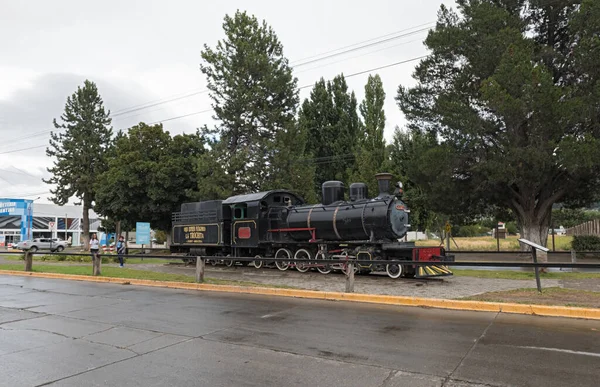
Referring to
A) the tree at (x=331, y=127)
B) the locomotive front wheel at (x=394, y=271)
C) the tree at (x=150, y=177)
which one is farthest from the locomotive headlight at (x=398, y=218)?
the tree at (x=331, y=127)

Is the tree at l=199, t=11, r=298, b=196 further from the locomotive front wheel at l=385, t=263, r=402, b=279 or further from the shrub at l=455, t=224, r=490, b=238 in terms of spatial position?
the shrub at l=455, t=224, r=490, b=238

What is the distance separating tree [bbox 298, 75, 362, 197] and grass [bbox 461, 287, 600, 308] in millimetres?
30086

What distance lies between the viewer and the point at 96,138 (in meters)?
41.2

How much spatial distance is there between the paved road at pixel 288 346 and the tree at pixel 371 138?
23.2 metres

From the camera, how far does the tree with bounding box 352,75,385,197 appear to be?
104 ft

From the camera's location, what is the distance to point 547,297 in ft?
29.1

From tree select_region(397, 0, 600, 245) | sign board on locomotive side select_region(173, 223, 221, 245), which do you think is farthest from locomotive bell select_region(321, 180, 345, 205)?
sign board on locomotive side select_region(173, 223, 221, 245)

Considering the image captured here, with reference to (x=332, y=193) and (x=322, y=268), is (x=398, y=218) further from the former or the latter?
(x=322, y=268)

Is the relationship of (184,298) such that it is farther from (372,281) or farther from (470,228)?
(470,228)

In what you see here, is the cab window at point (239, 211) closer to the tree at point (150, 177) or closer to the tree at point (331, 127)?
the tree at point (150, 177)

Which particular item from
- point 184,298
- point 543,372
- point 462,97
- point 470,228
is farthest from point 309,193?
point 470,228

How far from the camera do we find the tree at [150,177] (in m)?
32.7

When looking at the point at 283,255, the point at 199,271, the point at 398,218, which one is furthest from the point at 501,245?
the point at 199,271

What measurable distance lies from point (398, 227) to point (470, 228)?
4979 centimetres
